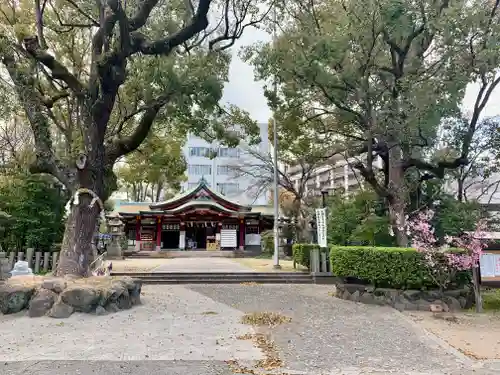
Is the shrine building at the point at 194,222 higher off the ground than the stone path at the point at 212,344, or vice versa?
the shrine building at the point at 194,222

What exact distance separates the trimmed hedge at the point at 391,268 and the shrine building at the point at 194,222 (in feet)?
63.3

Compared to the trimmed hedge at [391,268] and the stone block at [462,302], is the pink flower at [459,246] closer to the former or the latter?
the trimmed hedge at [391,268]

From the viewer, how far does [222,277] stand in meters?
15.0

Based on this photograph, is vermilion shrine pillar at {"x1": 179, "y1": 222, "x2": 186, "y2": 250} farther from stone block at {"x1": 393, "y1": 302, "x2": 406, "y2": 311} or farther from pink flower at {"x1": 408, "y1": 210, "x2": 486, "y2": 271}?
pink flower at {"x1": 408, "y1": 210, "x2": 486, "y2": 271}

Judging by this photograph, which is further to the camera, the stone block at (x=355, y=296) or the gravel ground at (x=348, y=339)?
the stone block at (x=355, y=296)

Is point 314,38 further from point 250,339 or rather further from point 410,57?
point 250,339

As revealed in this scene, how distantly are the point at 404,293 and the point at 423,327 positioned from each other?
202 cm

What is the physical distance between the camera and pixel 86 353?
550cm

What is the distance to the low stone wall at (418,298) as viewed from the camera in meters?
9.54

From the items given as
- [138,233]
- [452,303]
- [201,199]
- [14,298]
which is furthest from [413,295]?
[138,233]

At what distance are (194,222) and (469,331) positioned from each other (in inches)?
970

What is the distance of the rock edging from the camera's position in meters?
7.95

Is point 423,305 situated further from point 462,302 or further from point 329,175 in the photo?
point 329,175

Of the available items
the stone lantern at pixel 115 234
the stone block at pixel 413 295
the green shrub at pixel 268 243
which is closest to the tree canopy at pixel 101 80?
the stone block at pixel 413 295
